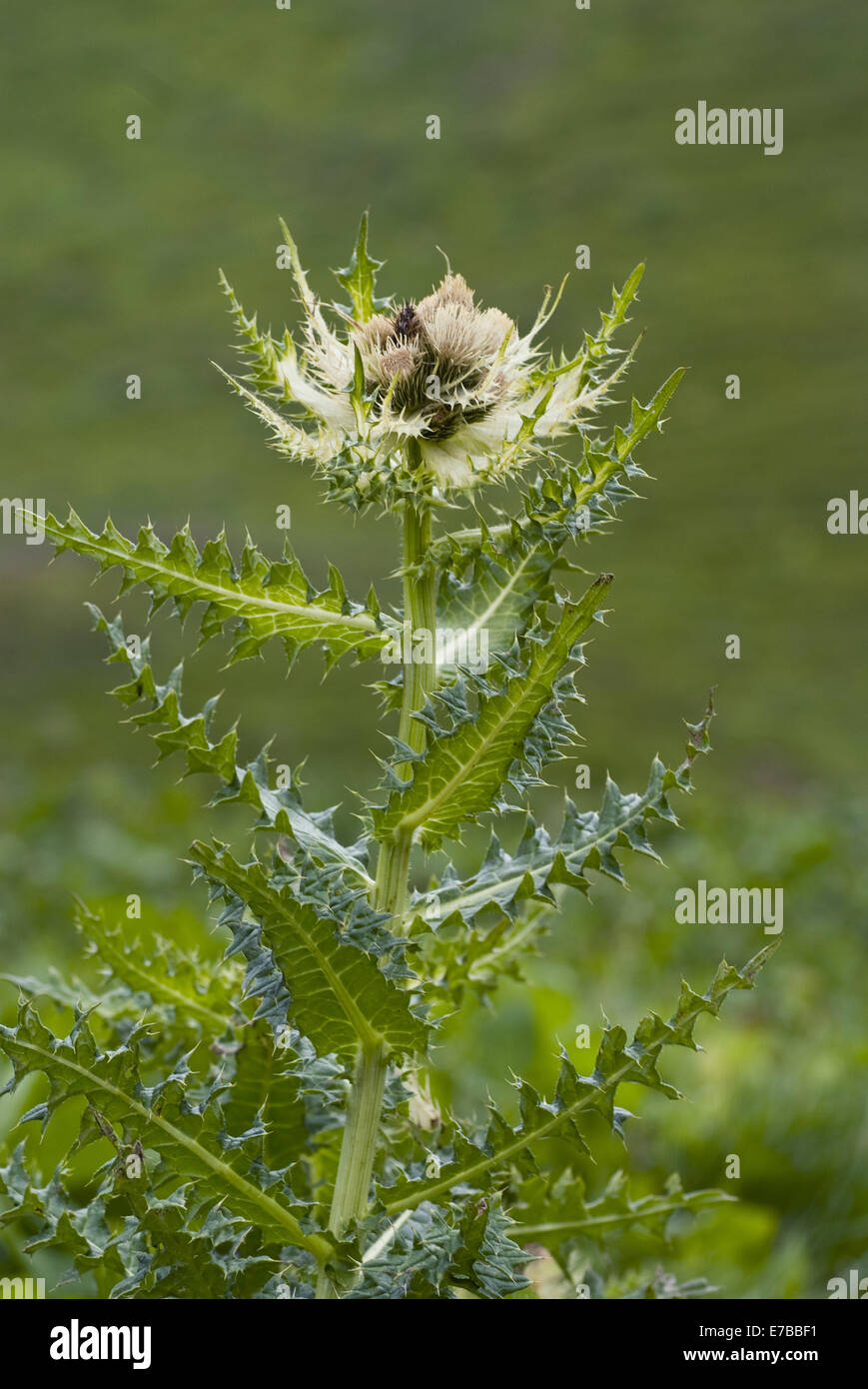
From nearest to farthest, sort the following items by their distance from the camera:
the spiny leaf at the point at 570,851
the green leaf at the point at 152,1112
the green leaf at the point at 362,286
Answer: the green leaf at the point at 152,1112, the spiny leaf at the point at 570,851, the green leaf at the point at 362,286

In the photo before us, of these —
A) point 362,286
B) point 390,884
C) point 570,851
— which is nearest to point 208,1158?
point 390,884

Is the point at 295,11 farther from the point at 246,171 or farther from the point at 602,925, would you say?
the point at 602,925

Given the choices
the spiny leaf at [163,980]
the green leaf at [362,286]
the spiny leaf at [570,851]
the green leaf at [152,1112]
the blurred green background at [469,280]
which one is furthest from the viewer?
the blurred green background at [469,280]

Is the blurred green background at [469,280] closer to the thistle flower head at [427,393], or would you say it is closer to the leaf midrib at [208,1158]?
the thistle flower head at [427,393]

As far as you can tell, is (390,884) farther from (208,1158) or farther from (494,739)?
(208,1158)

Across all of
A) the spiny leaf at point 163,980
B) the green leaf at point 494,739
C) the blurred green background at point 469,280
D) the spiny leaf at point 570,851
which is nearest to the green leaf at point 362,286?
the green leaf at point 494,739

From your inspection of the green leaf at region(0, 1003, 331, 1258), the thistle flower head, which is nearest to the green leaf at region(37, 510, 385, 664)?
the thistle flower head
